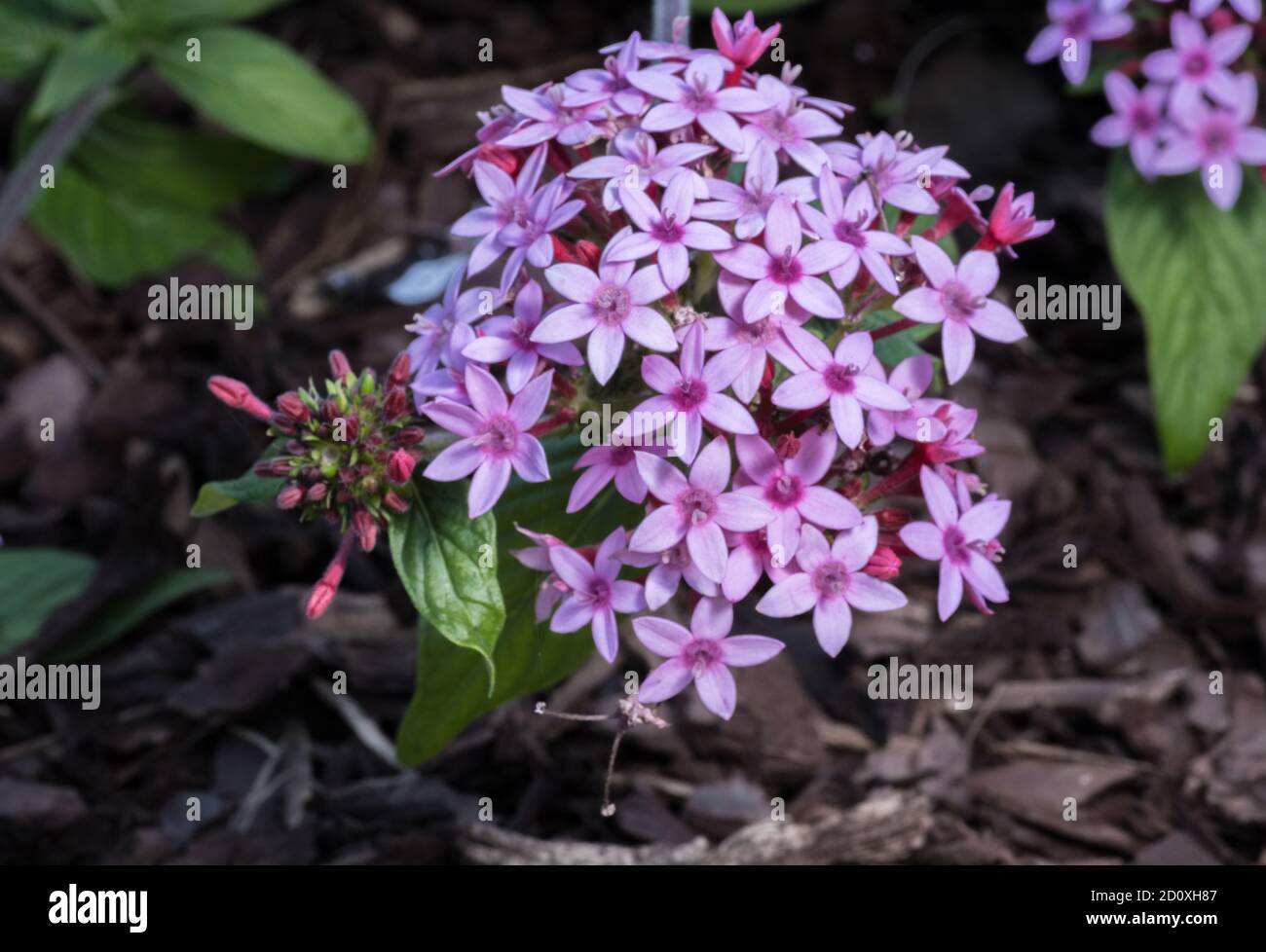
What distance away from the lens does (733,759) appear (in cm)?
303

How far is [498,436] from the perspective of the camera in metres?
1.82

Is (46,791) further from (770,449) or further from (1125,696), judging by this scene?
(1125,696)

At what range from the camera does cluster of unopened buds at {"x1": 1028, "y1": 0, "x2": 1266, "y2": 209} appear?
118 inches

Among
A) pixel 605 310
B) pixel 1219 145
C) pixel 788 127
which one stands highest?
pixel 1219 145

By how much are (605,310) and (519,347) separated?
151 mm

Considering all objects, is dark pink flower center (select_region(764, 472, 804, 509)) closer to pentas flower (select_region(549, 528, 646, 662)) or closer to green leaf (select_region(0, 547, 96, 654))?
pentas flower (select_region(549, 528, 646, 662))

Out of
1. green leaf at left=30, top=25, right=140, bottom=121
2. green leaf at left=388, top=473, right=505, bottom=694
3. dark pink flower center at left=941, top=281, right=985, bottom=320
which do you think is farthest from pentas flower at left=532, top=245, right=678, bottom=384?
green leaf at left=30, top=25, right=140, bottom=121

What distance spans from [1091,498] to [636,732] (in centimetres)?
147

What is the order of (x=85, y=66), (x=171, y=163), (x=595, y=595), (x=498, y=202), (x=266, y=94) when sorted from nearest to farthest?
1. (x=595, y=595)
2. (x=498, y=202)
3. (x=85, y=66)
4. (x=266, y=94)
5. (x=171, y=163)

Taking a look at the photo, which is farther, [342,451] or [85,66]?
[85,66]

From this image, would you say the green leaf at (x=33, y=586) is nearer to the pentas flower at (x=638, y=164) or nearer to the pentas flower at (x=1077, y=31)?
the pentas flower at (x=638, y=164)

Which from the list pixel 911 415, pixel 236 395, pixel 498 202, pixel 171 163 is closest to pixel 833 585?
pixel 911 415

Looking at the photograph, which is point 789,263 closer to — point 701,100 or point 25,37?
point 701,100
